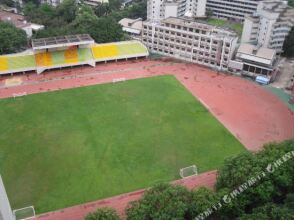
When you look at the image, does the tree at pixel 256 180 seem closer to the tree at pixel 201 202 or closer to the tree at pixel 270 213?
the tree at pixel 201 202

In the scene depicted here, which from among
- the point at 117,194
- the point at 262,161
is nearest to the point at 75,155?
the point at 117,194

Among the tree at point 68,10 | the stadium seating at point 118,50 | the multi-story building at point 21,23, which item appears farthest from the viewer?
the tree at point 68,10

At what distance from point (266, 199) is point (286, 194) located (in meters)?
1.69

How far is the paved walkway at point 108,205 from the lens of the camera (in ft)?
73.1

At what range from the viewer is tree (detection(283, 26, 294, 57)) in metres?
44.0

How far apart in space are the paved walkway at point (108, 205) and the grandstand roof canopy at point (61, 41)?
22.2 m

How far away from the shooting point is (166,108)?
33.7 m

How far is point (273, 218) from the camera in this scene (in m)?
18.5

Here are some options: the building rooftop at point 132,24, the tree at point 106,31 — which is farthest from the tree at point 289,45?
the tree at point 106,31

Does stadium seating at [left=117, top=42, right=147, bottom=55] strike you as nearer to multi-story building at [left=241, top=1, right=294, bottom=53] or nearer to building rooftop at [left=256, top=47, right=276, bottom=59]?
building rooftop at [left=256, top=47, right=276, bottom=59]

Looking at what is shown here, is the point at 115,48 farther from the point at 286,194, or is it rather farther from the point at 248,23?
the point at 286,194

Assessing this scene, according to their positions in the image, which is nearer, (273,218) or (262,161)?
(273,218)

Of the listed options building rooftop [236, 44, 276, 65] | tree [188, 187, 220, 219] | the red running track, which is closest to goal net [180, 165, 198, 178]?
tree [188, 187, 220, 219]

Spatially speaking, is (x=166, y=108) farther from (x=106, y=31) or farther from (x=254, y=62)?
(x=106, y=31)
